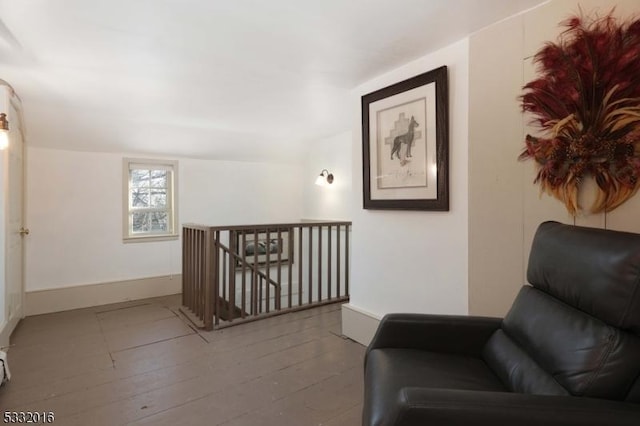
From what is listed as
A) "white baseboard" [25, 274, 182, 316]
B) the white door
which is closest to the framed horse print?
the white door

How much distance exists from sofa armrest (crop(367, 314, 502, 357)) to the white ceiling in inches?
62.4

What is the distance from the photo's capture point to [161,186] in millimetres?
4602

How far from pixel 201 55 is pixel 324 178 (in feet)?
9.13

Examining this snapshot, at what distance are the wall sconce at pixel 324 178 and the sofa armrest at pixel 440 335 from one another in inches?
128

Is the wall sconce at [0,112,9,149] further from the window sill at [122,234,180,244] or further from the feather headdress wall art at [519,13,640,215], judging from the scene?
the feather headdress wall art at [519,13,640,215]

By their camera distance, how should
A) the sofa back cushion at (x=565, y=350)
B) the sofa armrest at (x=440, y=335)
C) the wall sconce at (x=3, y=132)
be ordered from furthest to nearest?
1. the wall sconce at (x=3, y=132)
2. the sofa armrest at (x=440, y=335)
3. the sofa back cushion at (x=565, y=350)

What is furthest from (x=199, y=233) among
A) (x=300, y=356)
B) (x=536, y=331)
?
(x=536, y=331)

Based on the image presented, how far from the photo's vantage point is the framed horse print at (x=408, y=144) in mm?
2184

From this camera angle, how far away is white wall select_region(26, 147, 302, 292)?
3779 millimetres

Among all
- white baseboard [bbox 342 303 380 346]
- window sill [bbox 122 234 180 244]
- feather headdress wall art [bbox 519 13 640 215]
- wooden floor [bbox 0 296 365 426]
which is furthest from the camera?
window sill [bbox 122 234 180 244]

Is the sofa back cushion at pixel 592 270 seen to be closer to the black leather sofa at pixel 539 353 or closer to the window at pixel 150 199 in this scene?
the black leather sofa at pixel 539 353

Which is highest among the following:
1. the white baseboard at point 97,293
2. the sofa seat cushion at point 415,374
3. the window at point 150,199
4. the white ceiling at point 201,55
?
the white ceiling at point 201,55

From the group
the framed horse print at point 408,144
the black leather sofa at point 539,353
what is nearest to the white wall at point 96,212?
the framed horse print at point 408,144

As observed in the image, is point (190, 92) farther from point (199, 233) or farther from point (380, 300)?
point (380, 300)
